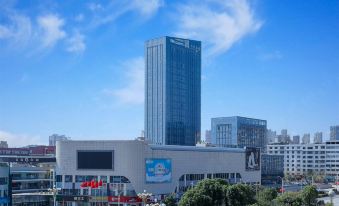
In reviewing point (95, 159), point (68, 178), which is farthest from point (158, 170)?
point (68, 178)

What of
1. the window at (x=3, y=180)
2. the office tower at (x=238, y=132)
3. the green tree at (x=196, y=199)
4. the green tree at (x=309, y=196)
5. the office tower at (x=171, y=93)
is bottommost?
the green tree at (x=309, y=196)

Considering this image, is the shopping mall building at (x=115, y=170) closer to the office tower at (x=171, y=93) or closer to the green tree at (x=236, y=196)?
the green tree at (x=236, y=196)

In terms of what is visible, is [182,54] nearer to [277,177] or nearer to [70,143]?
[277,177]

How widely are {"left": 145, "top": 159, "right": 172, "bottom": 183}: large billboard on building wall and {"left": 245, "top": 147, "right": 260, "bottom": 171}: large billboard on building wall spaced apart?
24.2 meters

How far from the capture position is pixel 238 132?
14500 cm

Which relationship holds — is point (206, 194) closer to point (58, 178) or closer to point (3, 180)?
point (58, 178)

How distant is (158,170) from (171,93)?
243 feet

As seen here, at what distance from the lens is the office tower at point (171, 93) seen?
5571 inches

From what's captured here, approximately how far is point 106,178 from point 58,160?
731 cm

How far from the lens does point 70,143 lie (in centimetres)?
6906

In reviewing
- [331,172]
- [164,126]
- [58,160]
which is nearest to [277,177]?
[164,126]

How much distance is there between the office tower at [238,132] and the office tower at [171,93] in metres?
7.38

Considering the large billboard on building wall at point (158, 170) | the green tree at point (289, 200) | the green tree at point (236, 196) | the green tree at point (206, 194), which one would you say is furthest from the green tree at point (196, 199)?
the large billboard on building wall at point (158, 170)

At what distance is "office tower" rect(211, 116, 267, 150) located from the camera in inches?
5728
